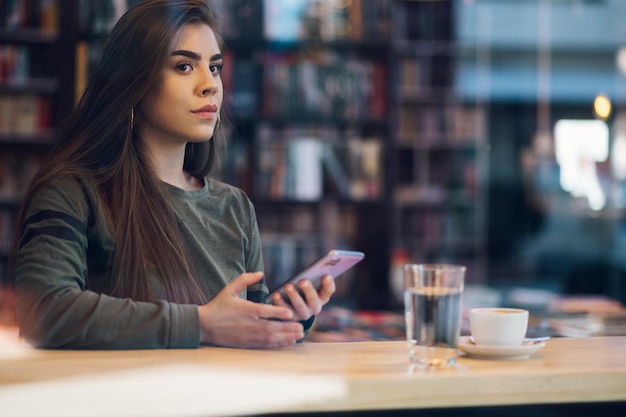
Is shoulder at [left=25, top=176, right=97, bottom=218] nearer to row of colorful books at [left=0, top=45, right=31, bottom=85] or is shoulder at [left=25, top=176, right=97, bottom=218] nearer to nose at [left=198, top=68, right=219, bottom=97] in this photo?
nose at [left=198, top=68, right=219, bottom=97]

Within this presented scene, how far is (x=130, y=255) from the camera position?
5.04ft

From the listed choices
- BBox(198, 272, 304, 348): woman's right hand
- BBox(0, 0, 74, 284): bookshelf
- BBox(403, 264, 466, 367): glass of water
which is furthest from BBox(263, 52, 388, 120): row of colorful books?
BBox(403, 264, 466, 367): glass of water

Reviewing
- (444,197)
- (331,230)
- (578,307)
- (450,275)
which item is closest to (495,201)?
(444,197)

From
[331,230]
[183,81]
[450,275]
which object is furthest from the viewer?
[331,230]

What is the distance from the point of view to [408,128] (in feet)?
20.3

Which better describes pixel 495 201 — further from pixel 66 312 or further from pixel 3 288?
pixel 66 312

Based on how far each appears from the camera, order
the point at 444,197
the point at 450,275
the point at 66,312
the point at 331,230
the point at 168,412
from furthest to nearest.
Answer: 1. the point at 444,197
2. the point at 331,230
3. the point at 66,312
4. the point at 450,275
5. the point at 168,412

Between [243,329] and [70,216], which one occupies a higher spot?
[70,216]

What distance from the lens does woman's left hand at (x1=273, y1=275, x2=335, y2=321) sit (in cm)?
136

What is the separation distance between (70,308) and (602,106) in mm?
5867

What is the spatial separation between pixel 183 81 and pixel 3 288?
2990 millimetres

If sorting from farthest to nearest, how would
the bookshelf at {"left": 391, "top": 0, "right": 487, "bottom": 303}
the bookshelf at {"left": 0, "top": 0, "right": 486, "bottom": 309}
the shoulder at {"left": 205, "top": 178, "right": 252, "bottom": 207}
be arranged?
1. the bookshelf at {"left": 391, "top": 0, "right": 487, "bottom": 303}
2. the bookshelf at {"left": 0, "top": 0, "right": 486, "bottom": 309}
3. the shoulder at {"left": 205, "top": 178, "right": 252, "bottom": 207}

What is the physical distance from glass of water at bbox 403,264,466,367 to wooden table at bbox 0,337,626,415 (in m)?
0.03

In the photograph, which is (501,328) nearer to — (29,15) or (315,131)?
(315,131)
